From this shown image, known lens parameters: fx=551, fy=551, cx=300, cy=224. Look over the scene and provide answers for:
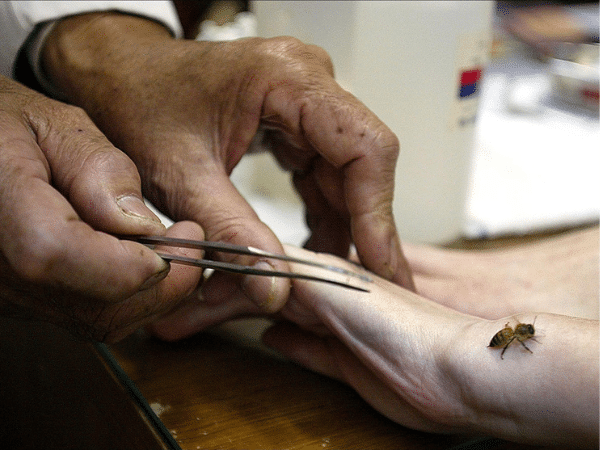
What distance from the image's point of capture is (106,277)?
439 millimetres

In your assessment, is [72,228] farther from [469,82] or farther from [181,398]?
[469,82]

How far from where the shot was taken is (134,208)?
0.51m

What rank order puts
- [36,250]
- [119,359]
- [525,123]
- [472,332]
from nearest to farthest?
[36,250], [472,332], [119,359], [525,123]

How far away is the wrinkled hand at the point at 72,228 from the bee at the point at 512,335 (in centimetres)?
31

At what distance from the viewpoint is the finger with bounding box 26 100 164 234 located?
1.62 ft

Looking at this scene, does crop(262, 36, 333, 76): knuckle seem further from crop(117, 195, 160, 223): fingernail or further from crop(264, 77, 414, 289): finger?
crop(117, 195, 160, 223): fingernail

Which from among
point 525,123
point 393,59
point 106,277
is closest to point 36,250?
point 106,277

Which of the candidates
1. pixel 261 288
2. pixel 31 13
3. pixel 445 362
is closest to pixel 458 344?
pixel 445 362

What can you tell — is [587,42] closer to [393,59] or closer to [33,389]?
[393,59]

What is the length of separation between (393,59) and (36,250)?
711 millimetres

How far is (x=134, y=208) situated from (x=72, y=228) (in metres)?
0.09

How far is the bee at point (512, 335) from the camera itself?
50cm

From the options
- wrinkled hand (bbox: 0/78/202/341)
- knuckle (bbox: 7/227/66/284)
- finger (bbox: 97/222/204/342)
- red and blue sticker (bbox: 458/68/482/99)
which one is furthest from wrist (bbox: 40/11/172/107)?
red and blue sticker (bbox: 458/68/482/99)

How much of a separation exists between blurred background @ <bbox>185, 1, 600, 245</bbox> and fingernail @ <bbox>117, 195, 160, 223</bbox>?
54 centimetres
